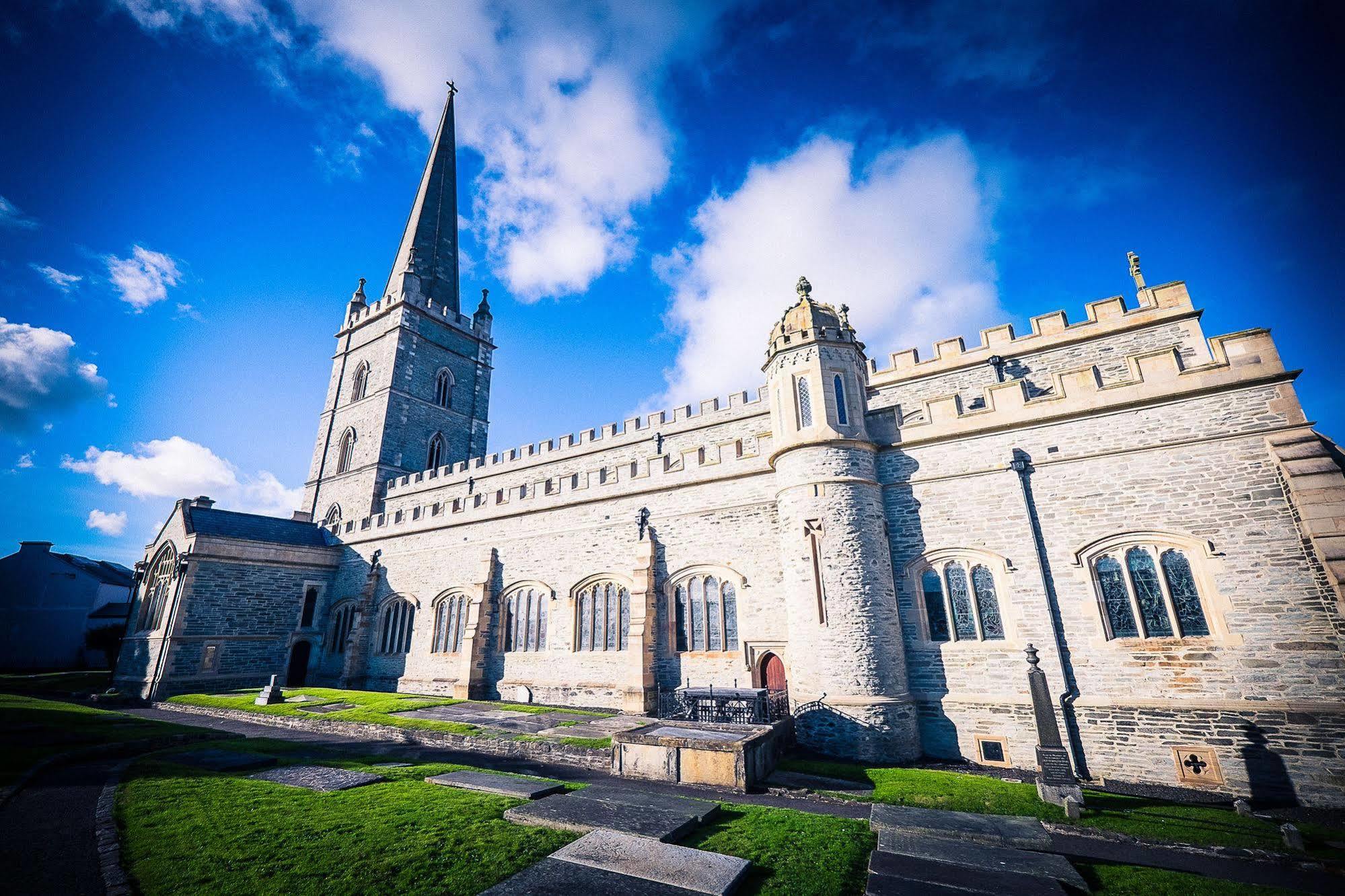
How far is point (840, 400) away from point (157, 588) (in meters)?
28.6

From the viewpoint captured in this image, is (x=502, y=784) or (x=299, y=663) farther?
(x=299, y=663)

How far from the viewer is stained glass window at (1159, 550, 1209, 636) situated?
10555mm

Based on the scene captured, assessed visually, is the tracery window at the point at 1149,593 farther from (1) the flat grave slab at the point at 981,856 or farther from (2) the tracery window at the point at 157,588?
(2) the tracery window at the point at 157,588

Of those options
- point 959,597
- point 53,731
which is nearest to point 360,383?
point 53,731

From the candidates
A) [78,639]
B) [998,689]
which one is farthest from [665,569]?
[78,639]

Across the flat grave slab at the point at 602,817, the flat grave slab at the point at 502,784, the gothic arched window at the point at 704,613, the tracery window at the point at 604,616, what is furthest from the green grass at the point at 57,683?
the flat grave slab at the point at 602,817

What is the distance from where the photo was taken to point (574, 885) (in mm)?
4789

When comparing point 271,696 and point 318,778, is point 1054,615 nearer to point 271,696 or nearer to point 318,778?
point 318,778

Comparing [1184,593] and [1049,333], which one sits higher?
[1049,333]

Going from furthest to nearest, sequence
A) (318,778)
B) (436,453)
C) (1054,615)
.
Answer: (436,453)
(1054,615)
(318,778)

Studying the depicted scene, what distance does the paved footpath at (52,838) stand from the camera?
5.02m

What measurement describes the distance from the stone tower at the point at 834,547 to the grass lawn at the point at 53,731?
14.0 m

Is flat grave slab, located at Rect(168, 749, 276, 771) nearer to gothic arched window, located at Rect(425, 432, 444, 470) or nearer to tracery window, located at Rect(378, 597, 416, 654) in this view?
tracery window, located at Rect(378, 597, 416, 654)

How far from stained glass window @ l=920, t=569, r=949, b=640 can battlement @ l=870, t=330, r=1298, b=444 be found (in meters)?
3.37
